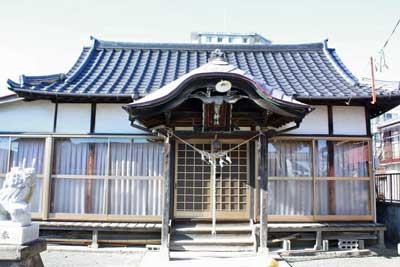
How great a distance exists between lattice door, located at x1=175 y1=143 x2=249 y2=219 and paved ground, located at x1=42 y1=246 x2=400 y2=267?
1.43 metres

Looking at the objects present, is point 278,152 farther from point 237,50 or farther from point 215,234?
point 237,50

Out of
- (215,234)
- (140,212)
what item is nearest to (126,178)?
(140,212)

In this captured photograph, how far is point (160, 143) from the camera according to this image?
9062 millimetres

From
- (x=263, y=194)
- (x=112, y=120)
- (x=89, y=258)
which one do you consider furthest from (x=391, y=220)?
(x=112, y=120)

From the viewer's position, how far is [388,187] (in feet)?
35.9

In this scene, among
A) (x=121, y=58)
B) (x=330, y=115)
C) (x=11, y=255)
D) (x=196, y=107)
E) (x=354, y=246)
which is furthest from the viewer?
(x=121, y=58)

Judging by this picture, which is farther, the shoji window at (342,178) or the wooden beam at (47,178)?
the shoji window at (342,178)

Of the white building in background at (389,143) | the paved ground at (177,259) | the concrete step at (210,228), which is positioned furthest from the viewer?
the white building in background at (389,143)

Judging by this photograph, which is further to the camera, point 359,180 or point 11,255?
point 359,180

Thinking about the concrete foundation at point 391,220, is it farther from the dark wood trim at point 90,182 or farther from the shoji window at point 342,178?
the dark wood trim at point 90,182

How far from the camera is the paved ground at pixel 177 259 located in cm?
714

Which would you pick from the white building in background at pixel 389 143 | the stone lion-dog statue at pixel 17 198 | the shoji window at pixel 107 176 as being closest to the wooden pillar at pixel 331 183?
the shoji window at pixel 107 176

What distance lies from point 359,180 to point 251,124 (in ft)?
10.7

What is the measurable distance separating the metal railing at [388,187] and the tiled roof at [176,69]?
127 inches
